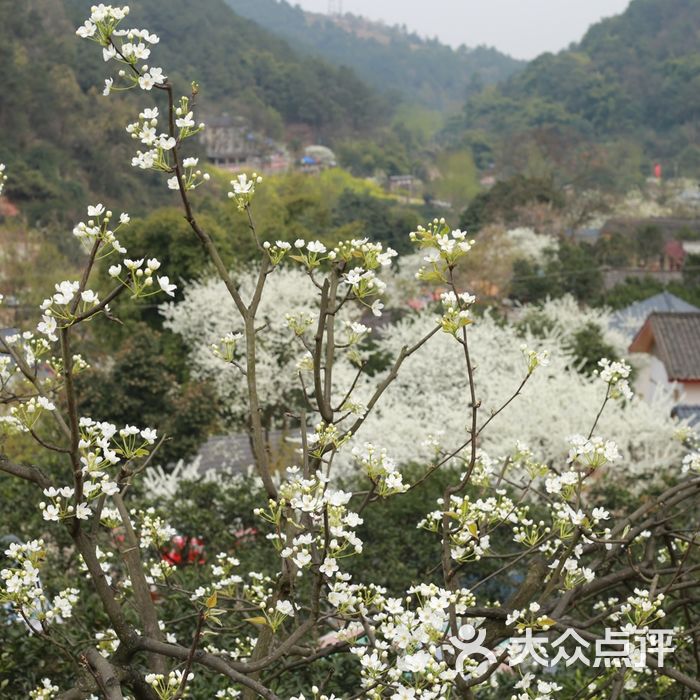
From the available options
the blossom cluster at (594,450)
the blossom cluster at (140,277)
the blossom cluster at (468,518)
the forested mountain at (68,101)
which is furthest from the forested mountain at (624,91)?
the blossom cluster at (140,277)

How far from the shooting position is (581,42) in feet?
310

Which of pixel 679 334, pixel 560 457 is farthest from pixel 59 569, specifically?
pixel 679 334

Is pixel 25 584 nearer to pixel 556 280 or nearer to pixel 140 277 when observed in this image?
pixel 140 277

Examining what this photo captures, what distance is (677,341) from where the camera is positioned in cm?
1496

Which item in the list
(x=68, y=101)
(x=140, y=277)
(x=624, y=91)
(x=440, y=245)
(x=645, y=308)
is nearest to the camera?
(x=140, y=277)

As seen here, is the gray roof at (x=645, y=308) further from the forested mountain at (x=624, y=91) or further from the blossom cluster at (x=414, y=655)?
the forested mountain at (x=624, y=91)

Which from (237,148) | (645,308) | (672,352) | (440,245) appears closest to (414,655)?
(440,245)

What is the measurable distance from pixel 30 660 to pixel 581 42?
330 feet

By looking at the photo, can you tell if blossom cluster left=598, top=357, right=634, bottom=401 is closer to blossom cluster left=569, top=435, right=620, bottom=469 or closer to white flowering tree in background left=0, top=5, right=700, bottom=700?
white flowering tree in background left=0, top=5, right=700, bottom=700

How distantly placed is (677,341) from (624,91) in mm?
71279

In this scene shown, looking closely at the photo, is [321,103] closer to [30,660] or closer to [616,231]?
[616,231]

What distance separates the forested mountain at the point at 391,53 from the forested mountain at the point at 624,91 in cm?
3751

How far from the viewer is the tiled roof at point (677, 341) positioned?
567 inches

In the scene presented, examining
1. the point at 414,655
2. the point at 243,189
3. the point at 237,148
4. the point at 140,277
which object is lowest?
the point at 414,655
